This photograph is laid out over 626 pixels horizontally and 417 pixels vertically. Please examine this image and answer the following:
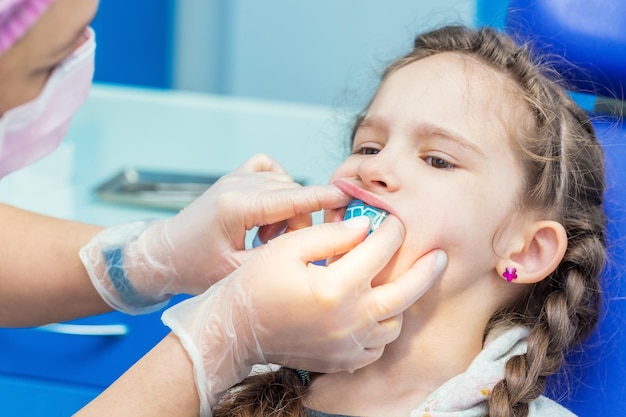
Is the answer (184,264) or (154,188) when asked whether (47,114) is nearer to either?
(184,264)

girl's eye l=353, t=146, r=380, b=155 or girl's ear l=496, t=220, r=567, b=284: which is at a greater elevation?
girl's eye l=353, t=146, r=380, b=155

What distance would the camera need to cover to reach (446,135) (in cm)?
128

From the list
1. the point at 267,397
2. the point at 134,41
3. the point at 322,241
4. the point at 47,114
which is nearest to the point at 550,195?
the point at 322,241

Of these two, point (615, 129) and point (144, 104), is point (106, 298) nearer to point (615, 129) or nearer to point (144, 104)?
point (615, 129)

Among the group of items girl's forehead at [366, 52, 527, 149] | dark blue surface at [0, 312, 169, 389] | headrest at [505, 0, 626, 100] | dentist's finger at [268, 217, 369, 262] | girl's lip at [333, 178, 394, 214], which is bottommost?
dark blue surface at [0, 312, 169, 389]

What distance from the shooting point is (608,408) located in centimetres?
143

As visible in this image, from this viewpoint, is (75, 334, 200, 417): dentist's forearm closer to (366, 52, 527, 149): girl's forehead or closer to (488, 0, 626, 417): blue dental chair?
(366, 52, 527, 149): girl's forehead

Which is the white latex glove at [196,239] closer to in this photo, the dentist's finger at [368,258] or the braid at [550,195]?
the dentist's finger at [368,258]

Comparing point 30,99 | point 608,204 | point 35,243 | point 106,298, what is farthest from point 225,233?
point 608,204

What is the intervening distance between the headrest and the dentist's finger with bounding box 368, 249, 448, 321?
0.52m

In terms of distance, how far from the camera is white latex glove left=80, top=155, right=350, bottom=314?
51.9 inches

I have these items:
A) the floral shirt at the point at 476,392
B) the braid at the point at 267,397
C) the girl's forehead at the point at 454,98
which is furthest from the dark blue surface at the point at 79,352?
the girl's forehead at the point at 454,98

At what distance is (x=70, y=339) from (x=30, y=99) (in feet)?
3.44

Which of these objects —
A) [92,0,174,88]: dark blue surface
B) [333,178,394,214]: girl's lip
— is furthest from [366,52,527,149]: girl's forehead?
[92,0,174,88]: dark blue surface
